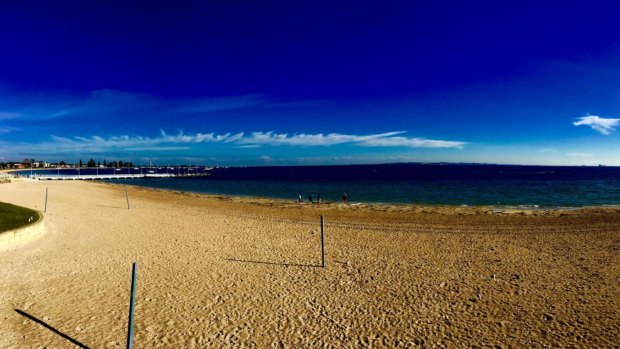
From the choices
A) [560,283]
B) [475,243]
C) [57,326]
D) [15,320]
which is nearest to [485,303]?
[560,283]

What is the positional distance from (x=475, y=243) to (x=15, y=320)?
55.4 ft

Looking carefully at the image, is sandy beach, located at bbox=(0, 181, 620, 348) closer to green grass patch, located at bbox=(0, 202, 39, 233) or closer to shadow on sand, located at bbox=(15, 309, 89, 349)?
shadow on sand, located at bbox=(15, 309, 89, 349)

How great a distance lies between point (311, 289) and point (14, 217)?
16.2 metres

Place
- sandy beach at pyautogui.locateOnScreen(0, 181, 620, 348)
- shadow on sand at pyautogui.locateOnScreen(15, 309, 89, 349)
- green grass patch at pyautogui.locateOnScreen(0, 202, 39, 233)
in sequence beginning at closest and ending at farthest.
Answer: shadow on sand at pyautogui.locateOnScreen(15, 309, 89, 349) < sandy beach at pyautogui.locateOnScreen(0, 181, 620, 348) < green grass patch at pyautogui.locateOnScreen(0, 202, 39, 233)

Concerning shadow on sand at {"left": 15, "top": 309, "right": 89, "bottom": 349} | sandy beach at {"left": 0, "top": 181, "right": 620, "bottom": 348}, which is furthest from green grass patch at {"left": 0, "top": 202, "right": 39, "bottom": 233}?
shadow on sand at {"left": 15, "top": 309, "right": 89, "bottom": 349}

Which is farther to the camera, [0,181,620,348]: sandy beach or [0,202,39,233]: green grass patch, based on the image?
[0,202,39,233]: green grass patch

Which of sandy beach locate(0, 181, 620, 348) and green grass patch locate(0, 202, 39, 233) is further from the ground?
green grass patch locate(0, 202, 39, 233)

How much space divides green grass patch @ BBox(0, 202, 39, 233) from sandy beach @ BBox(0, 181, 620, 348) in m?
0.98

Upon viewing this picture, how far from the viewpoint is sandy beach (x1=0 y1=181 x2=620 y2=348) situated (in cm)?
744

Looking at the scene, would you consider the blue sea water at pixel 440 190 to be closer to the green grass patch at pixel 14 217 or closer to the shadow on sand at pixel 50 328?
the green grass patch at pixel 14 217

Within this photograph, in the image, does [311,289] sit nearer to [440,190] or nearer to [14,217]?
[14,217]

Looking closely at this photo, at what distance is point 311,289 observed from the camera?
33.3 feet

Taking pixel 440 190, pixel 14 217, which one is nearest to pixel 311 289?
pixel 14 217

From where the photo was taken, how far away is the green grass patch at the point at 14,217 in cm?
1512
